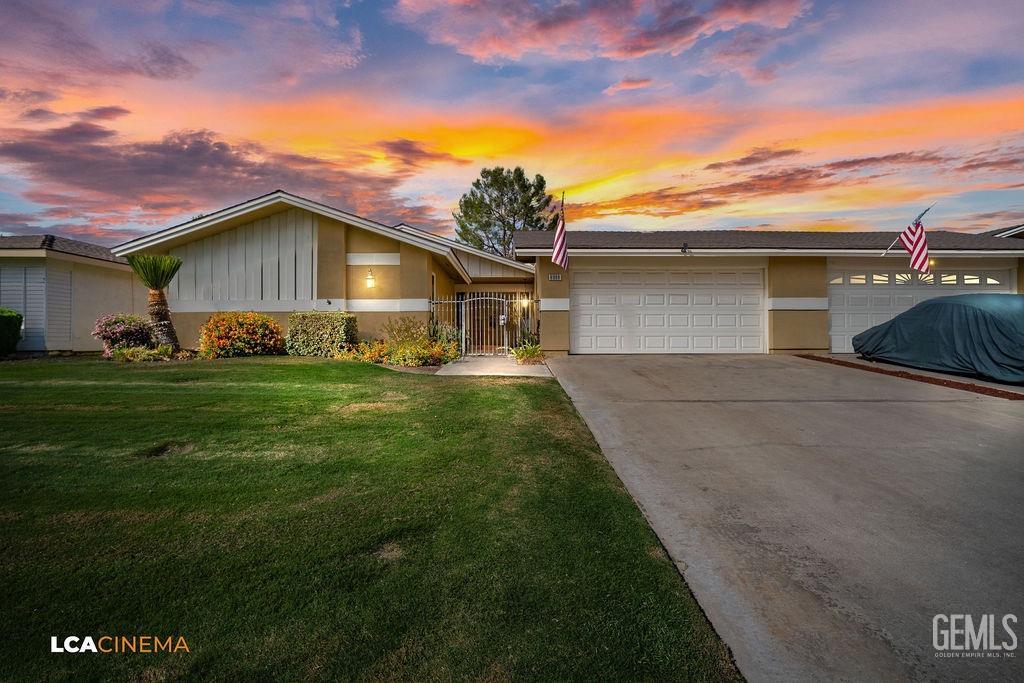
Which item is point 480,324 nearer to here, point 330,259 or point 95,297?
point 330,259

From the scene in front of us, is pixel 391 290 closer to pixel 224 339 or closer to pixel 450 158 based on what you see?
pixel 224 339

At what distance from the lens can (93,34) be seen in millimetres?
10555

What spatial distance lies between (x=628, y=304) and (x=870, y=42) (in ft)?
26.8

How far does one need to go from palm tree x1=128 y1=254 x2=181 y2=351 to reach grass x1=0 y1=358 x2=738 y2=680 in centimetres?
798

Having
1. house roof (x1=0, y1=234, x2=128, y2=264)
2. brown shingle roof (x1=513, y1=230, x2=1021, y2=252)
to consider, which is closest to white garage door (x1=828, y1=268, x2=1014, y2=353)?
brown shingle roof (x1=513, y1=230, x2=1021, y2=252)

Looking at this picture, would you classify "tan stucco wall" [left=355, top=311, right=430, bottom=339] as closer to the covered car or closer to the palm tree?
the palm tree

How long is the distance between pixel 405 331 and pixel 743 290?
10529 millimetres

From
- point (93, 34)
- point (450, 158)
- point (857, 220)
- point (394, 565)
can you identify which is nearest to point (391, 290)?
point (450, 158)

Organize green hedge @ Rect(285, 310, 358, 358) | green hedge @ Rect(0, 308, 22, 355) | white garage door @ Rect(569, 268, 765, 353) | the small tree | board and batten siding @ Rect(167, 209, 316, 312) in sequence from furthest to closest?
the small tree, white garage door @ Rect(569, 268, 765, 353), board and batten siding @ Rect(167, 209, 316, 312), green hedge @ Rect(0, 308, 22, 355), green hedge @ Rect(285, 310, 358, 358)

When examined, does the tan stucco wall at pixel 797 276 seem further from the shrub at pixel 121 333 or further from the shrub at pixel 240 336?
the shrub at pixel 121 333

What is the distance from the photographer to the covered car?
1011 cm

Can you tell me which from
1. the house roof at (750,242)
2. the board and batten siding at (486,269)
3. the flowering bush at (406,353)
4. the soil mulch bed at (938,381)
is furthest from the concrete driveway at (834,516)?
the board and batten siding at (486,269)

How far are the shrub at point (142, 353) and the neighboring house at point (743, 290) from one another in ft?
33.0

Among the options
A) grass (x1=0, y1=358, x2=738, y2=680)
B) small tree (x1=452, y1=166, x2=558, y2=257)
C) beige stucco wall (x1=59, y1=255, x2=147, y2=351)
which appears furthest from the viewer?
small tree (x1=452, y1=166, x2=558, y2=257)
